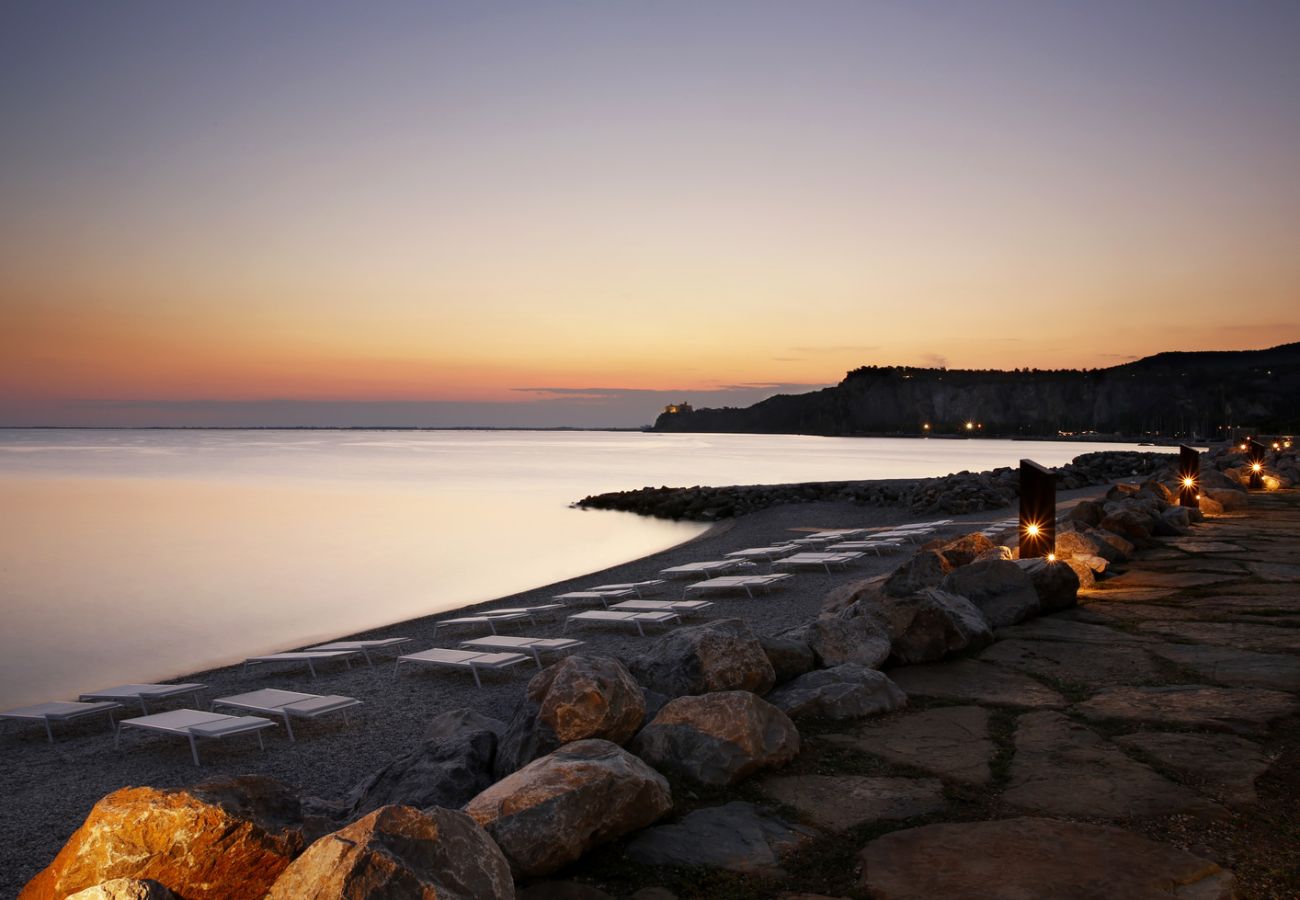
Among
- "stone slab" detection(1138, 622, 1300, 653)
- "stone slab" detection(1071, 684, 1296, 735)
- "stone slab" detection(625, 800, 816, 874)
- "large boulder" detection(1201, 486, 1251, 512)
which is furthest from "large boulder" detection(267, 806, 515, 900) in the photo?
"large boulder" detection(1201, 486, 1251, 512)

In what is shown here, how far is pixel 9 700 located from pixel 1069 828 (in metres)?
12.2

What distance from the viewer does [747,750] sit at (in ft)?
12.3

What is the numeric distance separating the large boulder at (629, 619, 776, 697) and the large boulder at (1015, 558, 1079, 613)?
2.92 metres

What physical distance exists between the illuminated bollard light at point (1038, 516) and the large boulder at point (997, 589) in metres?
1.74

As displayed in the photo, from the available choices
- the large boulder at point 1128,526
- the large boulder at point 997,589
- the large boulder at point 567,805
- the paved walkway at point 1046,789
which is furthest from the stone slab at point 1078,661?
the large boulder at point 1128,526

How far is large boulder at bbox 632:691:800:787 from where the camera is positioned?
146 inches

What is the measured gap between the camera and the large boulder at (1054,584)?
6.82 metres

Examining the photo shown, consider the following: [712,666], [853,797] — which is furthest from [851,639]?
[853,797]

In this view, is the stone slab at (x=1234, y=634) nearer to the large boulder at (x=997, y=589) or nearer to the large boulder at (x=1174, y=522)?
the large boulder at (x=997, y=589)

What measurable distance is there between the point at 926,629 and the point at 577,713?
253cm

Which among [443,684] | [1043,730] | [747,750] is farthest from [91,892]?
[443,684]

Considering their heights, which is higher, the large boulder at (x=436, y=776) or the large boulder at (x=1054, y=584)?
the large boulder at (x=1054, y=584)

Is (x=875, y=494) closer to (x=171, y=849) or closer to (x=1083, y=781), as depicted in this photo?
(x=1083, y=781)

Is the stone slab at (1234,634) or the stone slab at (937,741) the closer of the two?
the stone slab at (937,741)
